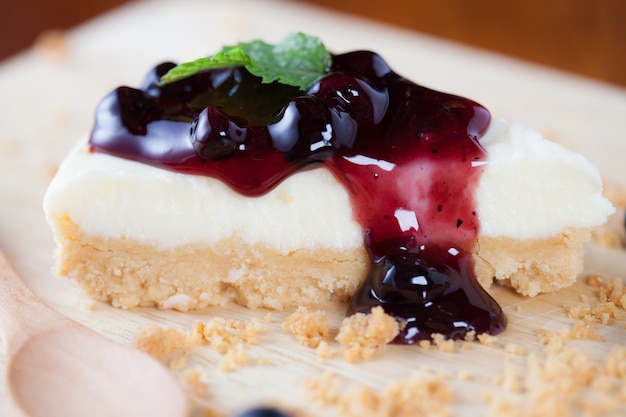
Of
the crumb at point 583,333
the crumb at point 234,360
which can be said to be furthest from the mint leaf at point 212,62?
the crumb at point 583,333

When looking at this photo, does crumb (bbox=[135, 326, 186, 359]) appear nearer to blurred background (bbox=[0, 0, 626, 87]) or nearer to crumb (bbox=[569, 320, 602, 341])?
crumb (bbox=[569, 320, 602, 341])

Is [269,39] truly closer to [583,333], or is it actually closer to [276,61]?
[276,61]

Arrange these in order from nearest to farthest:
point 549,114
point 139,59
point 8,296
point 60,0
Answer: point 8,296
point 549,114
point 139,59
point 60,0

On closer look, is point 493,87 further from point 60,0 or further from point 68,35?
point 60,0

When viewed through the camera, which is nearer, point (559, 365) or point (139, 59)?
point (559, 365)

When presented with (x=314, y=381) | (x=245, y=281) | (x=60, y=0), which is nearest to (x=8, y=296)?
(x=245, y=281)

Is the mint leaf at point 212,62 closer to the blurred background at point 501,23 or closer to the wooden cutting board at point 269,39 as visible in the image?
the wooden cutting board at point 269,39
